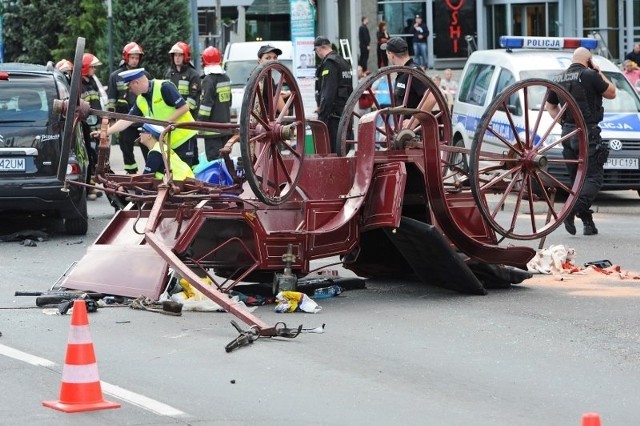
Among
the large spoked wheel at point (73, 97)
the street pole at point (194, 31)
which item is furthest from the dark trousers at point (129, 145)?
the street pole at point (194, 31)

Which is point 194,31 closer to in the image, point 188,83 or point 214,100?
point 188,83

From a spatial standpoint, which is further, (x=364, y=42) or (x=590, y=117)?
(x=364, y=42)

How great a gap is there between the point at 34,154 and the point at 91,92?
150 inches

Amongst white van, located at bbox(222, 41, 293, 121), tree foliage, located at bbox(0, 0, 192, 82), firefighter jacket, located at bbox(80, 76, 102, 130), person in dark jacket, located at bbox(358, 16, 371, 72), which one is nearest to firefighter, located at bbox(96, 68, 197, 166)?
firefighter jacket, located at bbox(80, 76, 102, 130)

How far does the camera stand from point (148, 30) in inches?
1172

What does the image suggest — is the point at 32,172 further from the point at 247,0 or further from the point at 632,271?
the point at 247,0

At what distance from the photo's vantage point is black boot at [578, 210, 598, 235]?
46.2 feet

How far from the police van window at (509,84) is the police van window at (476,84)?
305mm

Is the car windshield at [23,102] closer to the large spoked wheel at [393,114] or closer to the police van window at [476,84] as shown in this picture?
the large spoked wheel at [393,114]

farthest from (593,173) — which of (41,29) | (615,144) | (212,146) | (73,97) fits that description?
(41,29)

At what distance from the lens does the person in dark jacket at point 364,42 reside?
36.9 m

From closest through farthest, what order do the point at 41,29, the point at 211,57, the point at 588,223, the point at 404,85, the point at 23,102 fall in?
the point at 404,85 < the point at 588,223 < the point at 23,102 < the point at 211,57 < the point at 41,29

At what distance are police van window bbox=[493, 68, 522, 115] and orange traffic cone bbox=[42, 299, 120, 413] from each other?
11311mm

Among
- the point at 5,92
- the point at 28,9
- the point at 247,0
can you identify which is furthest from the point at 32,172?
the point at 247,0
